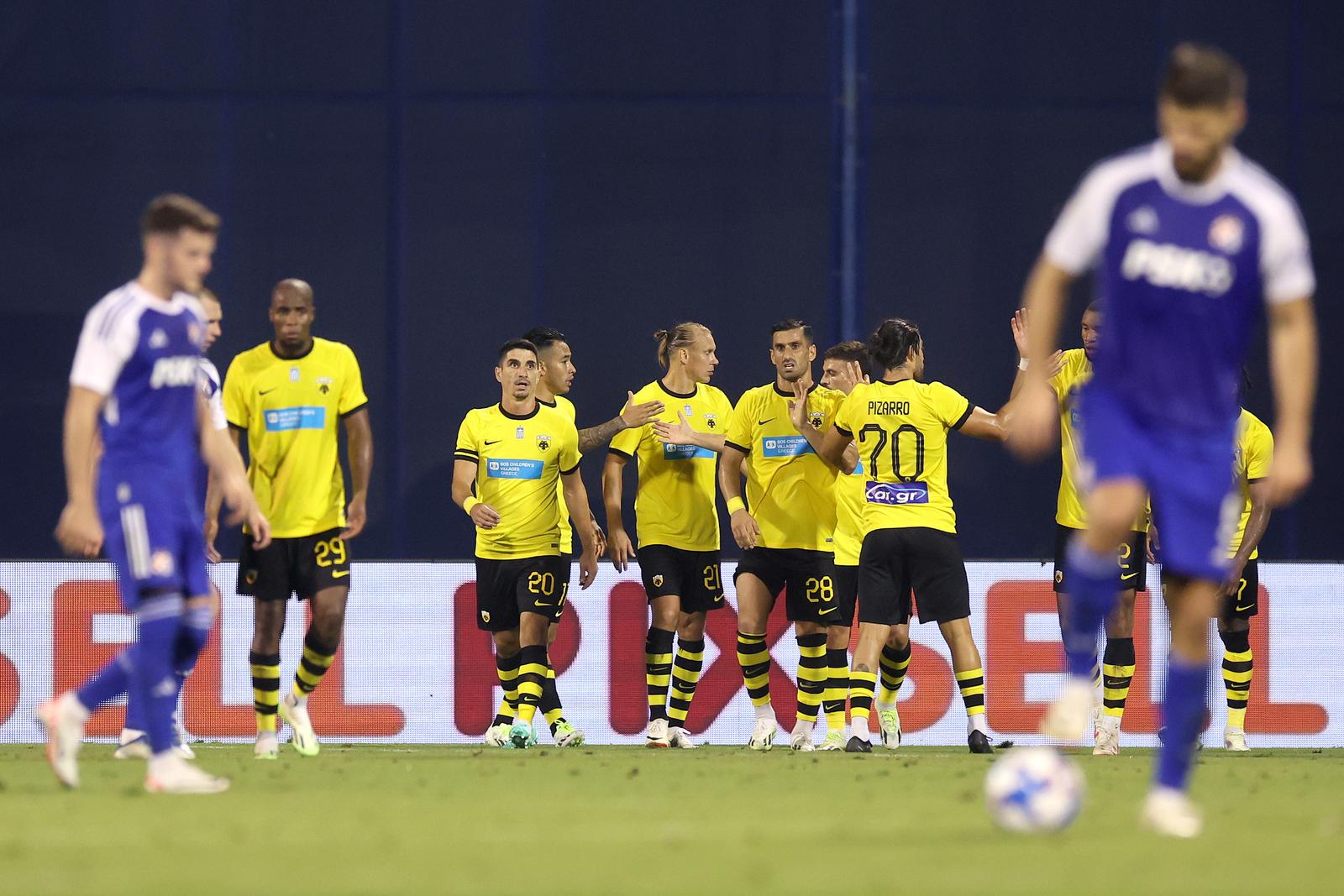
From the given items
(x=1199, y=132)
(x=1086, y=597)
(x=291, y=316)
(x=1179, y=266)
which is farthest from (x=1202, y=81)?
(x=291, y=316)

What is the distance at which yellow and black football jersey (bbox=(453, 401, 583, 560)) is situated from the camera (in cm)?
1133

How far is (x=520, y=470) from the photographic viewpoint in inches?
448

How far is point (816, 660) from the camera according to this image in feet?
37.2

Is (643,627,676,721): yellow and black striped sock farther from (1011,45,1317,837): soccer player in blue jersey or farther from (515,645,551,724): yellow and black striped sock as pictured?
(1011,45,1317,837): soccer player in blue jersey

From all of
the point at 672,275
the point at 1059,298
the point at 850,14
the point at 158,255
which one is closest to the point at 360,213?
the point at 672,275

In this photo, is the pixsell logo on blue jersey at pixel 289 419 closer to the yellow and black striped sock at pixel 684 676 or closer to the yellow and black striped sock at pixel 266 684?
the yellow and black striped sock at pixel 266 684

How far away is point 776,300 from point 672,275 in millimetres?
949

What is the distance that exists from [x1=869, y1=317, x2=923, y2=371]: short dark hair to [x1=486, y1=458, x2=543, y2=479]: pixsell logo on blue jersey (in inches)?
85.3

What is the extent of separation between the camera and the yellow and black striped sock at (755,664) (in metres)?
11.3

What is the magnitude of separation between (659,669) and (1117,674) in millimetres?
2660

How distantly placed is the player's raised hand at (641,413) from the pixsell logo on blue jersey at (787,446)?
708mm

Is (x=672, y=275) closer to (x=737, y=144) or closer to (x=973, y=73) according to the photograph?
(x=737, y=144)

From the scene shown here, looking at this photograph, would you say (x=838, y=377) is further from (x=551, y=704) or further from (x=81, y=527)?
(x=81, y=527)

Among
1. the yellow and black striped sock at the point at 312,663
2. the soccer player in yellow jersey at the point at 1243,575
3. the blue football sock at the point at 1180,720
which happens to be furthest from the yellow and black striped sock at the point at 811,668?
the blue football sock at the point at 1180,720
